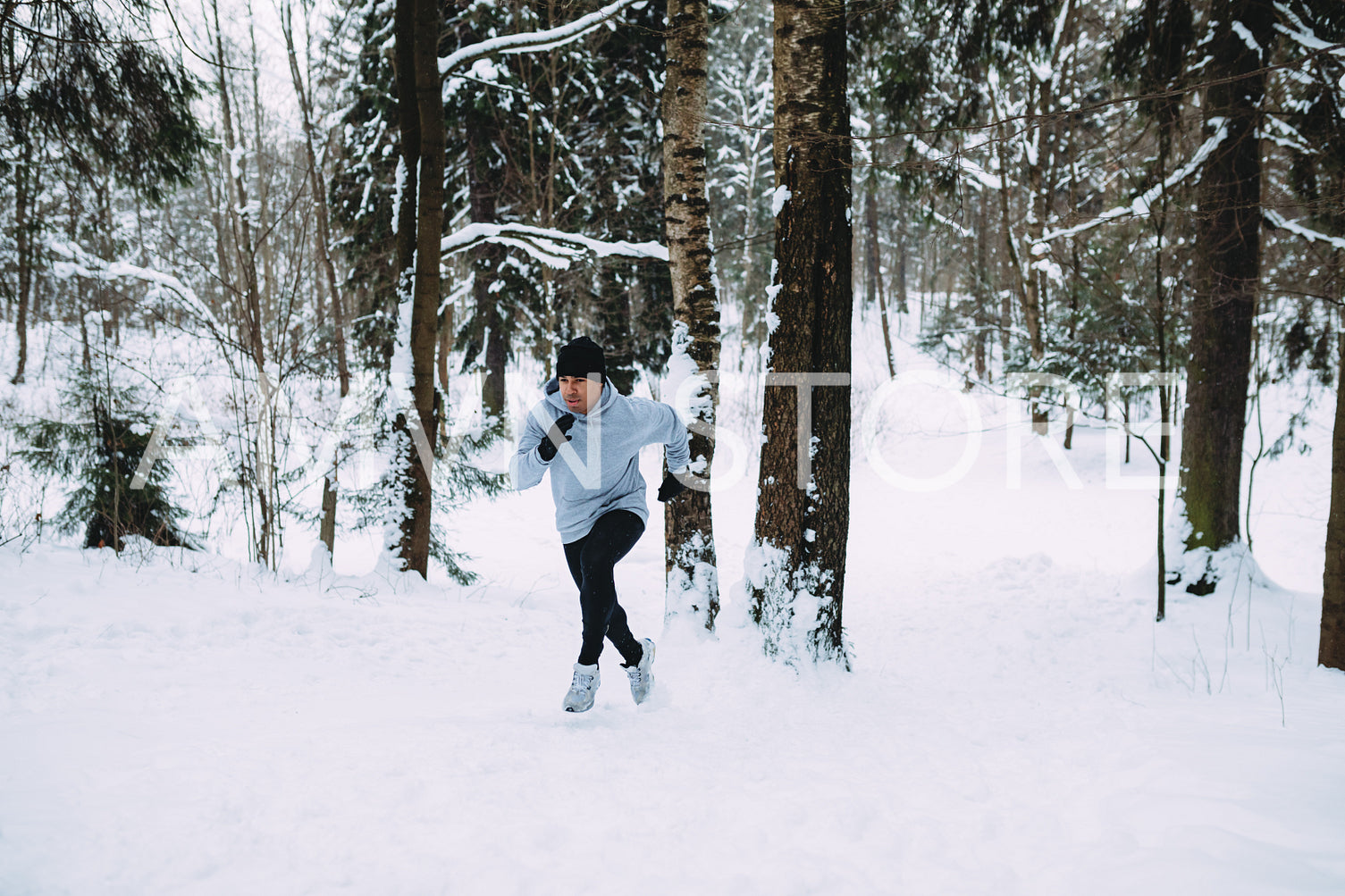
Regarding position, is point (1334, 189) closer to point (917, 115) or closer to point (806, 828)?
point (917, 115)

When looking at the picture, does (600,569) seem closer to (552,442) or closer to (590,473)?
(590,473)

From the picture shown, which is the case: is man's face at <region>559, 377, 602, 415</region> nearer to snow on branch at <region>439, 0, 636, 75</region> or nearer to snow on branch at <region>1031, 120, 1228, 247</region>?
snow on branch at <region>439, 0, 636, 75</region>

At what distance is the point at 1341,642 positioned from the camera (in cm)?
482

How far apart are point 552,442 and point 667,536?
2.25 m

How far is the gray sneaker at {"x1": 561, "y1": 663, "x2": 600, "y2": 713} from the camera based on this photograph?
3512 millimetres

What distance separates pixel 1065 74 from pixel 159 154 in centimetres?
1516

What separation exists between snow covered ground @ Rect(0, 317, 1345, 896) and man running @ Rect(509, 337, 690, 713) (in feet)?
1.54

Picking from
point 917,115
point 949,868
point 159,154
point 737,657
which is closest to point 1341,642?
point 737,657

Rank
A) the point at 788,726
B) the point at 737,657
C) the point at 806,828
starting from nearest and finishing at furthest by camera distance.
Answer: the point at 806,828
the point at 788,726
the point at 737,657

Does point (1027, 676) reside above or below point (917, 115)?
below

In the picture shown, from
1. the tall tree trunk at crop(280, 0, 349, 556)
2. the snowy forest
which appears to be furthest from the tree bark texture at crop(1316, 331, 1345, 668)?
the tall tree trunk at crop(280, 0, 349, 556)

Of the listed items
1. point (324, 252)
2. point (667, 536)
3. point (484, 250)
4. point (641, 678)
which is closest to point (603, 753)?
point (641, 678)

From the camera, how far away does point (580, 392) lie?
3461 millimetres

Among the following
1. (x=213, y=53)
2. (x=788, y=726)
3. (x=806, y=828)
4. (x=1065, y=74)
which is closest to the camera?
(x=806, y=828)
